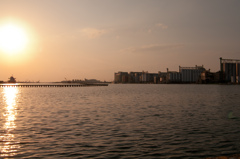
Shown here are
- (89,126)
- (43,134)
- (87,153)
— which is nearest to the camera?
(87,153)

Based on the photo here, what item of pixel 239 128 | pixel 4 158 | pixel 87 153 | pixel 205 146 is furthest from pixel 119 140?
pixel 239 128

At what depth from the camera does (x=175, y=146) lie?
52.0 feet

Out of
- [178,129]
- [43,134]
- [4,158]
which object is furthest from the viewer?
[178,129]

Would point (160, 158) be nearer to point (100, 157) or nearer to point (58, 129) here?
point (100, 157)

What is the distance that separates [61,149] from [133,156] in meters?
4.75

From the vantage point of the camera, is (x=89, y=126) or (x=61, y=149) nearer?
(x=61, y=149)

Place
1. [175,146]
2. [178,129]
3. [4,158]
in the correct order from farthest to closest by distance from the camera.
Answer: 1. [178,129]
2. [175,146]
3. [4,158]

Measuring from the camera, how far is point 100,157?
13.5m

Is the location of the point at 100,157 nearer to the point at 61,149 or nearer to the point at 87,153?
the point at 87,153

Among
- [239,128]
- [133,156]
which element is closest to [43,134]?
[133,156]

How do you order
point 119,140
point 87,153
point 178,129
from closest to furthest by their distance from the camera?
point 87,153
point 119,140
point 178,129

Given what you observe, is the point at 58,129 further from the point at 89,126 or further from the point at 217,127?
the point at 217,127

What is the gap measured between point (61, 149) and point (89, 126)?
7968 mm

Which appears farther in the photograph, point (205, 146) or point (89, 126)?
point (89, 126)
